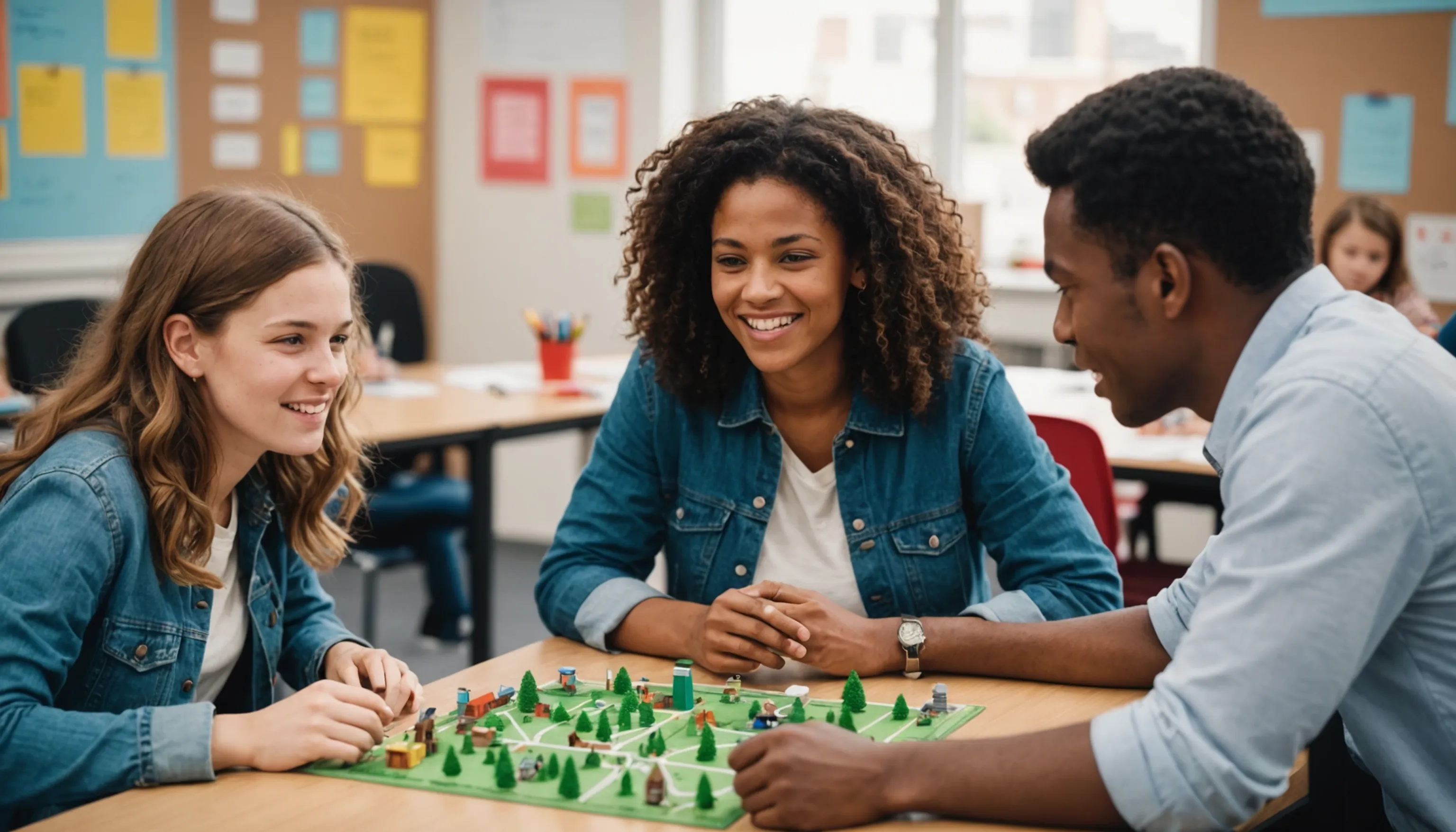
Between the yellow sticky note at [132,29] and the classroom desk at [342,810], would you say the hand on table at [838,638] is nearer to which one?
the classroom desk at [342,810]

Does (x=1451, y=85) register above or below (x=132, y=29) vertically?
below

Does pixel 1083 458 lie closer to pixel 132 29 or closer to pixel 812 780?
pixel 812 780

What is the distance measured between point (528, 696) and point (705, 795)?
0.32m

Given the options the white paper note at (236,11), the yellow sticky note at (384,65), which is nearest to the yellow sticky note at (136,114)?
the white paper note at (236,11)

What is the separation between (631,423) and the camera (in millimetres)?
1963

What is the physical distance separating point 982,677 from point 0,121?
3768mm

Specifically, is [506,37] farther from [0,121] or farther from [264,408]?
[264,408]

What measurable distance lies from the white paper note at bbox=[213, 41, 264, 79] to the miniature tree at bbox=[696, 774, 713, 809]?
14.6 feet

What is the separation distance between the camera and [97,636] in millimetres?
1510

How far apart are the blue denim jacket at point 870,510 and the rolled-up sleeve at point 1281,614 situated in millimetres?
590

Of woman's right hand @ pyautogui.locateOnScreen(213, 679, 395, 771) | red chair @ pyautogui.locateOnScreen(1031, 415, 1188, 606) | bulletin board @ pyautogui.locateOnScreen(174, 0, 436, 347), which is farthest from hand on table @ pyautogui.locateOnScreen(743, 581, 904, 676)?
bulletin board @ pyautogui.locateOnScreen(174, 0, 436, 347)

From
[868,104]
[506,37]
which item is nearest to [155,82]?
[506,37]

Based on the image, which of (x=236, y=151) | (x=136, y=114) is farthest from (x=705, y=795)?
(x=236, y=151)

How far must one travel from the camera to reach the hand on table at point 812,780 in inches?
47.0
